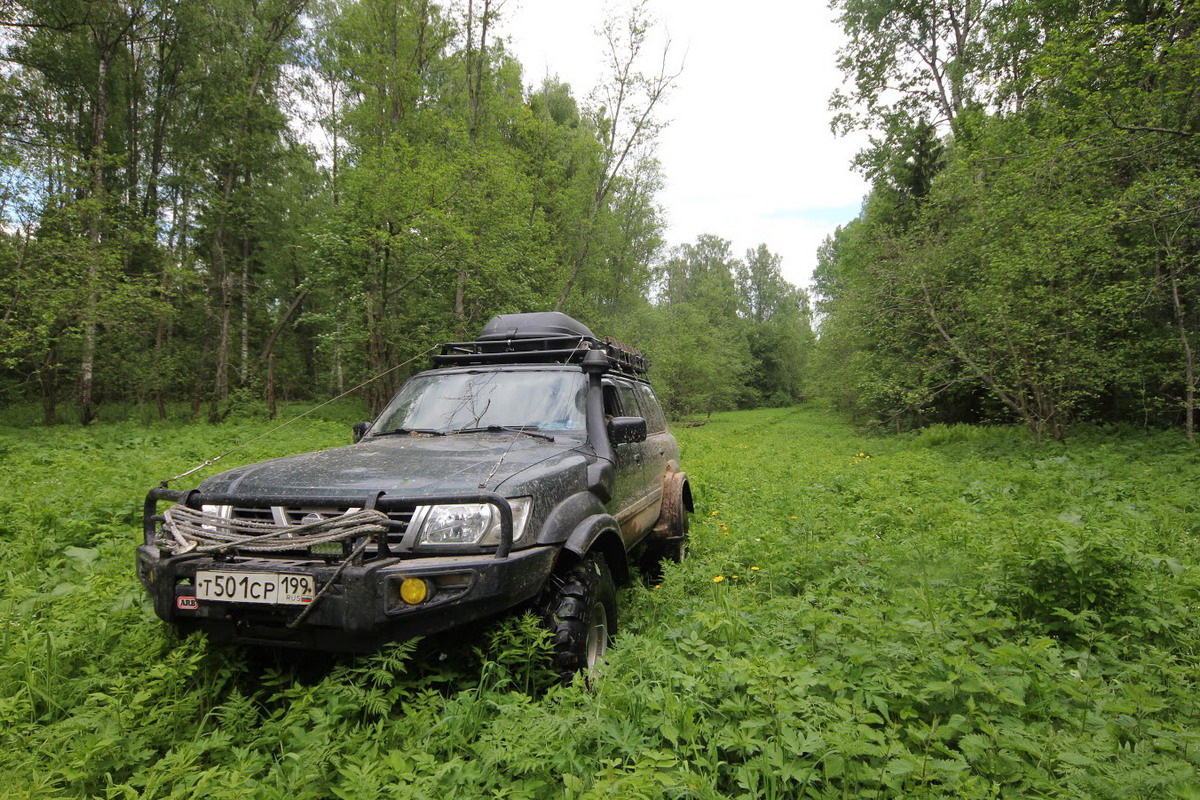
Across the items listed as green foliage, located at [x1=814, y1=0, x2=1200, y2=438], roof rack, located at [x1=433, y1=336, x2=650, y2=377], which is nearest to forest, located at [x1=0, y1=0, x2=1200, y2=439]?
green foliage, located at [x1=814, y1=0, x2=1200, y2=438]

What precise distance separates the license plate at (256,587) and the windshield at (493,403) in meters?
1.65

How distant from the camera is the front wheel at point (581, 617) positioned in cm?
258

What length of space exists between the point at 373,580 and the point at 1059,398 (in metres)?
13.7

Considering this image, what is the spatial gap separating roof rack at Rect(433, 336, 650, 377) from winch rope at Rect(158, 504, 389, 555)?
2102 mm

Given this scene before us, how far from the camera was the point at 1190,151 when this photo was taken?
8.20 meters

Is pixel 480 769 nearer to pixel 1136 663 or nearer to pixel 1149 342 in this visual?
pixel 1136 663

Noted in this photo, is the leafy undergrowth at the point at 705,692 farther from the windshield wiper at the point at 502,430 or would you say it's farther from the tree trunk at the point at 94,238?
the tree trunk at the point at 94,238

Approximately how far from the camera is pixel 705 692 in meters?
2.39

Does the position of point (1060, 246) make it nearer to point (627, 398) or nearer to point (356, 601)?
point (627, 398)

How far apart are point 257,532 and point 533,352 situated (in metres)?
2.31

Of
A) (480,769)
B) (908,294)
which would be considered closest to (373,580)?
(480,769)

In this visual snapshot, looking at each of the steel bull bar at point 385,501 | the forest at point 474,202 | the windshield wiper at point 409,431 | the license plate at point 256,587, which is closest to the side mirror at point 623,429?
the windshield wiper at point 409,431

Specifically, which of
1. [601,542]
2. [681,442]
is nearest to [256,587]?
[601,542]

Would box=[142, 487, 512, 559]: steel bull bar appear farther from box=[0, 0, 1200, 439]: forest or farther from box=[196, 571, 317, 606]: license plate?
box=[0, 0, 1200, 439]: forest
